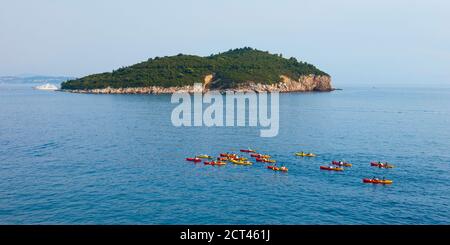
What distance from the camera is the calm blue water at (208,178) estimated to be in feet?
174

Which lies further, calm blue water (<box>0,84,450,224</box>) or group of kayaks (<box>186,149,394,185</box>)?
group of kayaks (<box>186,149,394,185</box>)

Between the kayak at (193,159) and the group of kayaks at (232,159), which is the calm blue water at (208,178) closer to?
the kayak at (193,159)

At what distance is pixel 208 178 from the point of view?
234 feet

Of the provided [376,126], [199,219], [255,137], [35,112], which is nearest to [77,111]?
[35,112]

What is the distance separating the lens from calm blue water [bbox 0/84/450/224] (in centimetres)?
5306

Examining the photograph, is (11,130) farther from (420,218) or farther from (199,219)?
(420,218)

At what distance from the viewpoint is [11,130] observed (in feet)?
393

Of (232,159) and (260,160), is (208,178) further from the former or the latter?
(260,160)
